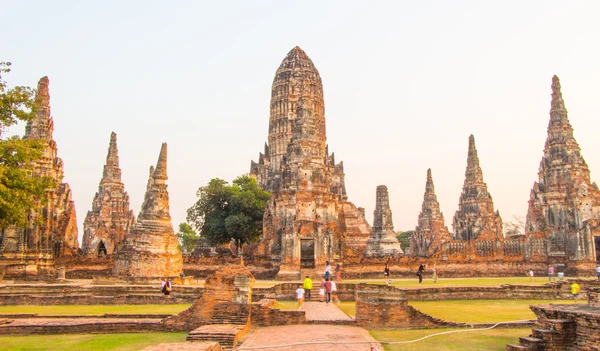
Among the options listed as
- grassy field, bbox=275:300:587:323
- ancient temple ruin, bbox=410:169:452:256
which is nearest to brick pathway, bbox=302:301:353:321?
grassy field, bbox=275:300:587:323

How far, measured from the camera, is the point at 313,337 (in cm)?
1089

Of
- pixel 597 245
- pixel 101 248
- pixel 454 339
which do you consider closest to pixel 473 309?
pixel 454 339

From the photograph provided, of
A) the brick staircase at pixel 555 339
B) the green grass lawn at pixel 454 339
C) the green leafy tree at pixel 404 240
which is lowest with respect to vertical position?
the green grass lawn at pixel 454 339

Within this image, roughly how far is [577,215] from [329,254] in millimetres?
15786

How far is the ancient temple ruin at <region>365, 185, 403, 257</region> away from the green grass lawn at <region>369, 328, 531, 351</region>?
63.0 feet

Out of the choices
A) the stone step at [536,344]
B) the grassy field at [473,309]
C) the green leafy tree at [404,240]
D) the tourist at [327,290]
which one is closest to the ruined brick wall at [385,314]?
the grassy field at [473,309]

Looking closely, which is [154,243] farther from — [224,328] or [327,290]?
[224,328]

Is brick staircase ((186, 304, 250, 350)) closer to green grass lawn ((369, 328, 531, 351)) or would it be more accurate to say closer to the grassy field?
green grass lawn ((369, 328, 531, 351))

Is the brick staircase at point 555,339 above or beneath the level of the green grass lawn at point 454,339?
above

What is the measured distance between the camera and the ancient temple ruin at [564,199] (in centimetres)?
3209

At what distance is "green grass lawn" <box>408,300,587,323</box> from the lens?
14.0 m

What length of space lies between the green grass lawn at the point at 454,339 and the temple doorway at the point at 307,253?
16889 millimetres

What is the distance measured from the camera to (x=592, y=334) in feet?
27.6

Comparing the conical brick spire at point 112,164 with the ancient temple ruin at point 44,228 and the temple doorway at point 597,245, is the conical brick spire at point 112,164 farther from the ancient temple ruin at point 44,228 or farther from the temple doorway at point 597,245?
the temple doorway at point 597,245
